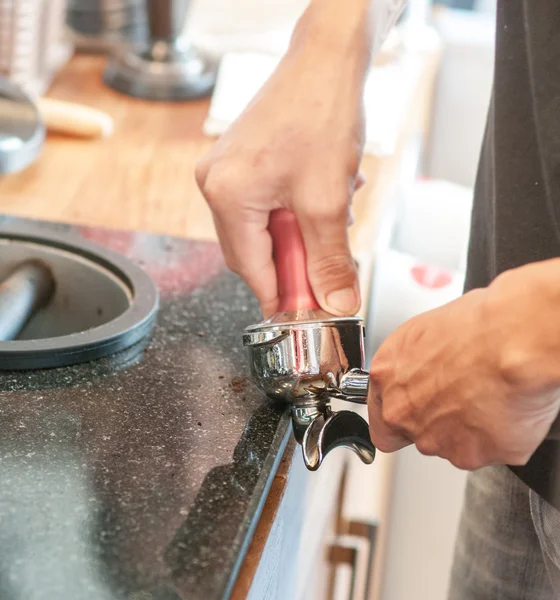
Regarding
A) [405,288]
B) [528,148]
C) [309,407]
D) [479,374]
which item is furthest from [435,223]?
[479,374]

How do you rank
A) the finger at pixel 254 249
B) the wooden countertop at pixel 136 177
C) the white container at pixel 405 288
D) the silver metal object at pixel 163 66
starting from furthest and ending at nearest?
the silver metal object at pixel 163 66 → the white container at pixel 405 288 → the wooden countertop at pixel 136 177 → the finger at pixel 254 249

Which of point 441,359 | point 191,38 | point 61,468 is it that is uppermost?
point 441,359

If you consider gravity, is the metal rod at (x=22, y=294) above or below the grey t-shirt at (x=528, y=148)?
below

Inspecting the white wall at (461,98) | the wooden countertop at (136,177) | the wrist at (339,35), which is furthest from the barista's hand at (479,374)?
the white wall at (461,98)

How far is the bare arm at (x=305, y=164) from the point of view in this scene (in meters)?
0.65

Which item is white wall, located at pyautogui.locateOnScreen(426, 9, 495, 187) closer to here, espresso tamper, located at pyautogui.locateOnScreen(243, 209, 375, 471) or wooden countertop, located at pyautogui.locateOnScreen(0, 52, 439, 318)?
wooden countertop, located at pyautogui.locateOnScreen(0, 52, 439, 318)

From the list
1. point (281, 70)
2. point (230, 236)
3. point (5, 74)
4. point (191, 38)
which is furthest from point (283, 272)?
point (191, 38)

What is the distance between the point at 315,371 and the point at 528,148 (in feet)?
0.79

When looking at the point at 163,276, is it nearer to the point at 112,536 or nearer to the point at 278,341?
the point at 278,341

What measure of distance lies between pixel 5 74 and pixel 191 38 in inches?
15.5

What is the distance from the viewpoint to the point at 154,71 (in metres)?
1.29

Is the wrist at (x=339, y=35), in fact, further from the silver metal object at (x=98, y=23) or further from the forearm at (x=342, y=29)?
the silver metal object at (x=98, y=23)

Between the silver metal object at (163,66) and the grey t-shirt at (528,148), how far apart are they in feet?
2.20

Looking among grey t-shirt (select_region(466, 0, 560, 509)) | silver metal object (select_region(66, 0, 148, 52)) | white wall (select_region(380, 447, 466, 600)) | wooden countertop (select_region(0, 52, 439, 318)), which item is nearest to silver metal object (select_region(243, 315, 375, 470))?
grey t-shirt (select_region(466, 0, 560, 509))
